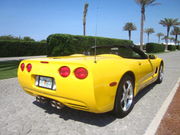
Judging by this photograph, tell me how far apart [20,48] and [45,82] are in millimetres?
21210

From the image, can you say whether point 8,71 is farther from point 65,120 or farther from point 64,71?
point 64,71

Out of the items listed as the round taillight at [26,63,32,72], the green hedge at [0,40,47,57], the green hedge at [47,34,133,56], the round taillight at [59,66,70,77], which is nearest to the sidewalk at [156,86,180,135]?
the round taillight at [59,66,70,77]

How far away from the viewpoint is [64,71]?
7.93 ft

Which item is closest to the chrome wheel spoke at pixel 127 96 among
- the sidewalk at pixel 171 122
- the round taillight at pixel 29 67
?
the sidewalk at pixel 171 122

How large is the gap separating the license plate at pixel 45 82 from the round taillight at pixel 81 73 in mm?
505

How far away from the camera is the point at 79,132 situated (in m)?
2.44

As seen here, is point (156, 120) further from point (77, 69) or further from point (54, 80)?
point (54, 80)

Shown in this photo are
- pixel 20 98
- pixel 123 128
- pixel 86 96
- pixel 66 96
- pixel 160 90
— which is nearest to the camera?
pixel 86 96

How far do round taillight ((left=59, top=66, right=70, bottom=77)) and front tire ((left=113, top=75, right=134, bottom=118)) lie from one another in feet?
2.93

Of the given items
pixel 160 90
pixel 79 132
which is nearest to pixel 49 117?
pixel 79 132

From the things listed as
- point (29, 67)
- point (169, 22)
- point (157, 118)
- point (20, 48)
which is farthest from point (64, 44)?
point (169, 22)

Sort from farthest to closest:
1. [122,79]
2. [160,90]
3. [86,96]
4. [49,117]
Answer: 1. [160,90]
2. [49,117]
3. [122,79]
4. [86,96]

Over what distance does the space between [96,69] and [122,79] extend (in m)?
0.68

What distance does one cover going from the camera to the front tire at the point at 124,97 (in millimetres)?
2682
